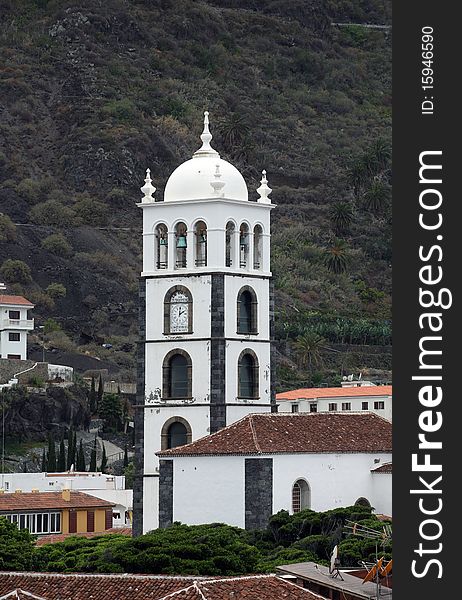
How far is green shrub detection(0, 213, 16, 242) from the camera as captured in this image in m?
160

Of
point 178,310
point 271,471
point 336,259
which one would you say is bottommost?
point 271,471

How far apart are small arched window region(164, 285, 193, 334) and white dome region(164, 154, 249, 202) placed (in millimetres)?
2758

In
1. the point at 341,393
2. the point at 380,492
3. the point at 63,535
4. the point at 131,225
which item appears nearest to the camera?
the point at 380,492

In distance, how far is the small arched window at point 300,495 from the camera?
6488cm

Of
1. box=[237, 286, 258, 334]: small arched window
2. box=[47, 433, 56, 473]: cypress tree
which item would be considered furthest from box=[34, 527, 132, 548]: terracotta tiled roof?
box=[47, 433, 56, 473]: cypress tree

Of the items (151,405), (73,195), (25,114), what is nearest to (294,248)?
(73,195)

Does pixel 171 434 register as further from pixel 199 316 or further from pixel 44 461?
pixel 44 461

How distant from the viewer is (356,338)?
144250 mm

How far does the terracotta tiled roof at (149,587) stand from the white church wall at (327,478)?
66.4ft

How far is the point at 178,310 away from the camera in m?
69.3

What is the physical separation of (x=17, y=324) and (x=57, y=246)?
1173 inches

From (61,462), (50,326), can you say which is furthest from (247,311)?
(50,326)

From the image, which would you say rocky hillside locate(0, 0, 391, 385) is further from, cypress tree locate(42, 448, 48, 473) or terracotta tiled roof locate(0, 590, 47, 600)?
terracotta tiled roof locate(0, 590, 47, 600)

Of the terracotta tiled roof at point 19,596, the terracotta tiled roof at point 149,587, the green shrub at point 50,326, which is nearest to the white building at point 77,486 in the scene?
the terracotta tiled roof at point 149,587
